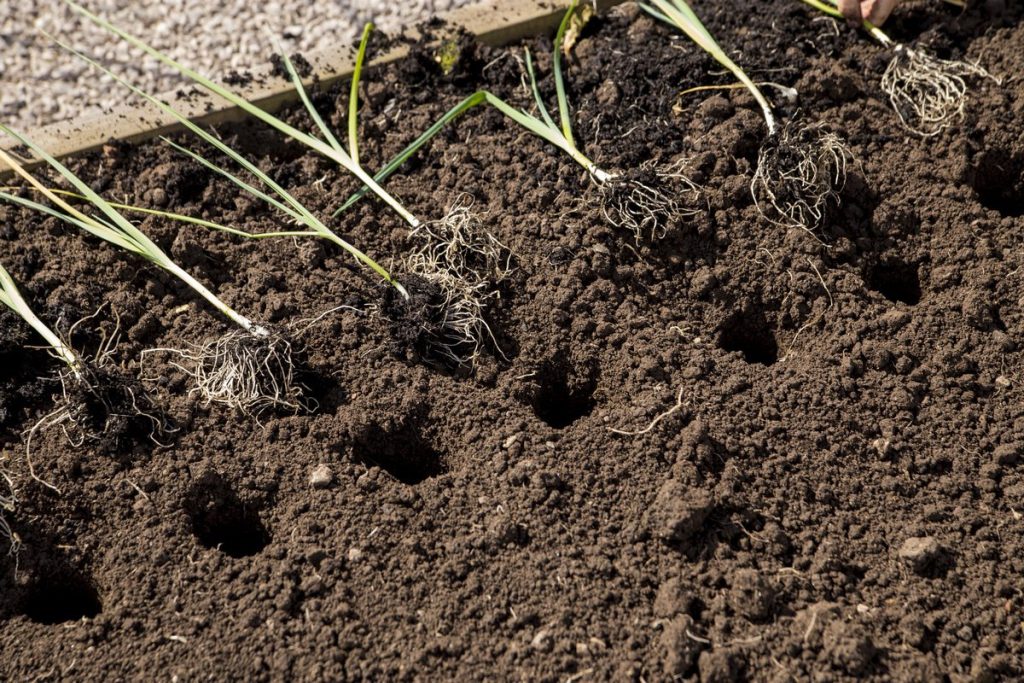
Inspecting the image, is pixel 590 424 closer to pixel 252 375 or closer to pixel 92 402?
pixel 252 375

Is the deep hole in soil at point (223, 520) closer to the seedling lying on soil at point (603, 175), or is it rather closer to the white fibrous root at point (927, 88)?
the seedling lying on soil at point (603, 175)

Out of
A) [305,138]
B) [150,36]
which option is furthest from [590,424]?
[150,36]

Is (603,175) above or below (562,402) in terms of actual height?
above

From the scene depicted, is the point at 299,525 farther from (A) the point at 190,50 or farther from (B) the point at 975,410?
(A) the point at 190,50

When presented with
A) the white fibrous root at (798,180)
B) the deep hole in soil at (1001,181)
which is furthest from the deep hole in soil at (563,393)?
the deep hole in soil at (1001,181)

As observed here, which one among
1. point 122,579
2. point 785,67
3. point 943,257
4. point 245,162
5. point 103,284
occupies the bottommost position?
point 122,579

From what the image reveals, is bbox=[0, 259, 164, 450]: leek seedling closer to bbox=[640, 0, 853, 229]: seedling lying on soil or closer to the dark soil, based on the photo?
the dark soil

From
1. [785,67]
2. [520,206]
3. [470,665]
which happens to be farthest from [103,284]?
[785,67]
